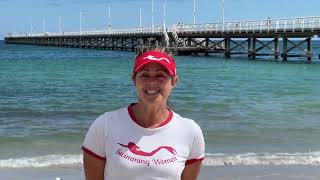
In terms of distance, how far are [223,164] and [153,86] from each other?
16.7 feet

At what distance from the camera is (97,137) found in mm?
2309

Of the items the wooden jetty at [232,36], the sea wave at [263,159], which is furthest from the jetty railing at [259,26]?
the sea wave at [263,159]

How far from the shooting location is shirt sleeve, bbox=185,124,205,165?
93.0 inches

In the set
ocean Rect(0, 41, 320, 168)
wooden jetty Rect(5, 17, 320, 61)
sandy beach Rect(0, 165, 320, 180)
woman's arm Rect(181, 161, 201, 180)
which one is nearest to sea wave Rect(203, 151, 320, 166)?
ocean Rect(0, 41, 320, 168)

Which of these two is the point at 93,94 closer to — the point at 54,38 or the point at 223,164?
the point at 223,164

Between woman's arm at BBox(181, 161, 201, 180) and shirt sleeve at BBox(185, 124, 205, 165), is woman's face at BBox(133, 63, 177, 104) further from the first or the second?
woman's arm at BBox(181, 161, 201, 180)

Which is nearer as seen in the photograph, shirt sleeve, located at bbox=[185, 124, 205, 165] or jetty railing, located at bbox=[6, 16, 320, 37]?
shirt sleeve, located at bbox=[185, 124, 205, 165]

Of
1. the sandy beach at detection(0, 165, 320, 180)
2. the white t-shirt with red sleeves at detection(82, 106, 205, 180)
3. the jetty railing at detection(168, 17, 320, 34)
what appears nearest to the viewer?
the white t-shirt with red sleeves at detection(82, 106, 205, 180)

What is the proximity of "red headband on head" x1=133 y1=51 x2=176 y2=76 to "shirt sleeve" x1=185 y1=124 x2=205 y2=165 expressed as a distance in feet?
0.85

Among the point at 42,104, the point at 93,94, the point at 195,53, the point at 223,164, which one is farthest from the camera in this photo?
the point at 195,53

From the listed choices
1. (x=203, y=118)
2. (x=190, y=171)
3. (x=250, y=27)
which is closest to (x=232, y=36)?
(x=250, y=27)

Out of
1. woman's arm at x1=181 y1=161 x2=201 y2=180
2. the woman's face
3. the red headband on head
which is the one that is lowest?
woman's arm at x1=181 y1=161 x2=201 y2=180

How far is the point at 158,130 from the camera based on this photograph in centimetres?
232

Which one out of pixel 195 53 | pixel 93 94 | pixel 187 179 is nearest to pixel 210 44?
A: pixel 195 53
